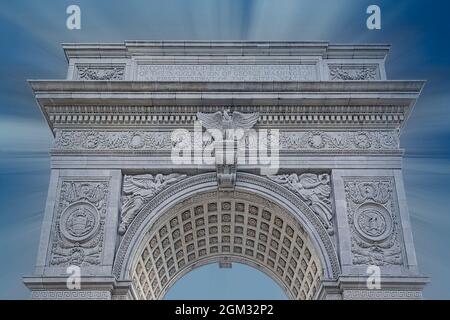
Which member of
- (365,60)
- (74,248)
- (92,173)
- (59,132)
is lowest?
(74,248)

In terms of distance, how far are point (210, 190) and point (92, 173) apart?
12.7 ft

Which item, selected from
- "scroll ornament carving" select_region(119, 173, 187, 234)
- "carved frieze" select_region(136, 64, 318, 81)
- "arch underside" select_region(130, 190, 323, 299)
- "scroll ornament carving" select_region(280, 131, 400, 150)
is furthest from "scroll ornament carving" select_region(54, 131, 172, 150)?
"scroll ornament carving" select_region(280, 131, 400, 150)

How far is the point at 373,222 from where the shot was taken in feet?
53.5

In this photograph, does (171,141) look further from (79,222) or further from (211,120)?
(79,222)

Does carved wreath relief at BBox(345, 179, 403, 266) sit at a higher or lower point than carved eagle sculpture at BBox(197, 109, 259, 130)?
lower

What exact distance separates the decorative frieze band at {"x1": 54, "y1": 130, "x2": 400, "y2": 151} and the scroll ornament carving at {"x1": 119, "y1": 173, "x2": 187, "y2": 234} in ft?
3.22

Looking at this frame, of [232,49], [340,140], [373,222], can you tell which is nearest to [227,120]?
[232,49]

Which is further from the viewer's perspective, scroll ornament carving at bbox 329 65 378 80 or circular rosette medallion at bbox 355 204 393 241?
scroll ornament carving at bbox 329 65 378 80

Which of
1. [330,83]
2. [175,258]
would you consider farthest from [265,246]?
[330,83]

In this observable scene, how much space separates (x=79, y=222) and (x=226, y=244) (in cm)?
635

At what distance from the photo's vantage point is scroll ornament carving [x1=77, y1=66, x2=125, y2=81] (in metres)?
18.7

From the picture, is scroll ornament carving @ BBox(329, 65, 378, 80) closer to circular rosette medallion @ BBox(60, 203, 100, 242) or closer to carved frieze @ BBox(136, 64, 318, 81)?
carved frieze @ BBox(136, 64, 318, 81)

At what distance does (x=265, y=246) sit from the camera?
19688 mm
